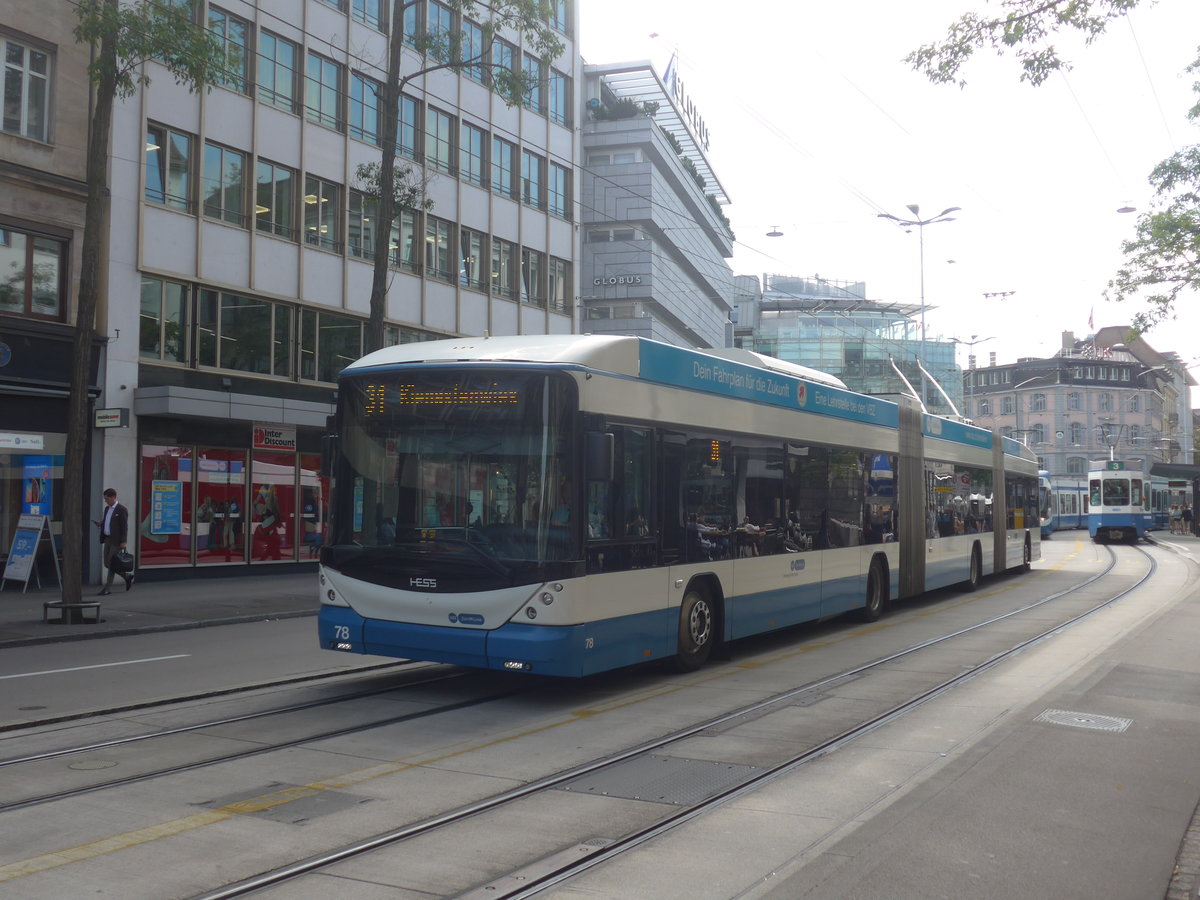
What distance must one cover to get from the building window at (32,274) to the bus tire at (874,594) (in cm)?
1484

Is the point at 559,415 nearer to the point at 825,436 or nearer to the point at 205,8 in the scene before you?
the point at 825,436

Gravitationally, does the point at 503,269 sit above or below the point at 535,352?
above

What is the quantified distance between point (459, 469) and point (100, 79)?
31.7 ft

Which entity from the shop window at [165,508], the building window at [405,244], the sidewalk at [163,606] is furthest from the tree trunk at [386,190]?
the building window at [405,244]

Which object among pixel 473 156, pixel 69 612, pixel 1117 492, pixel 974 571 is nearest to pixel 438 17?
pixel 473 156

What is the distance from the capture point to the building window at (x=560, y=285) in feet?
120

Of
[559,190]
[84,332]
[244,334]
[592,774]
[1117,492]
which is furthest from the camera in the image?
[1117,492]

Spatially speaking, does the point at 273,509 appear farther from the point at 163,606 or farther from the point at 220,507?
the point at 163,606

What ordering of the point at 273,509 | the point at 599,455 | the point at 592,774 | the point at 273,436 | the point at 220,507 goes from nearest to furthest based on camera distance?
1. the point at 592,774
2. the point at 599,455
3. the point at 220,507
4. the point at 273,436
5. the point at 273,509

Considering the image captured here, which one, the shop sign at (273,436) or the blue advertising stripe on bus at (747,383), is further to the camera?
the shop sign at (273,436)

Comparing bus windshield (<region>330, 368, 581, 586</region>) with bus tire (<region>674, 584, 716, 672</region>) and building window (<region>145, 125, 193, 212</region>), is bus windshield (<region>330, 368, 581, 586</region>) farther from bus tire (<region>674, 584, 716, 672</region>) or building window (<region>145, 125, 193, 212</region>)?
building window (<region>145, 125, 193, 212</region>)

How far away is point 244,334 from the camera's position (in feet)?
82.5

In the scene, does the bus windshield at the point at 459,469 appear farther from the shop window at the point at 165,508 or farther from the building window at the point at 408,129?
the building window at the point at 408,129

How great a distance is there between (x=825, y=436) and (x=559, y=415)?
237 inches
